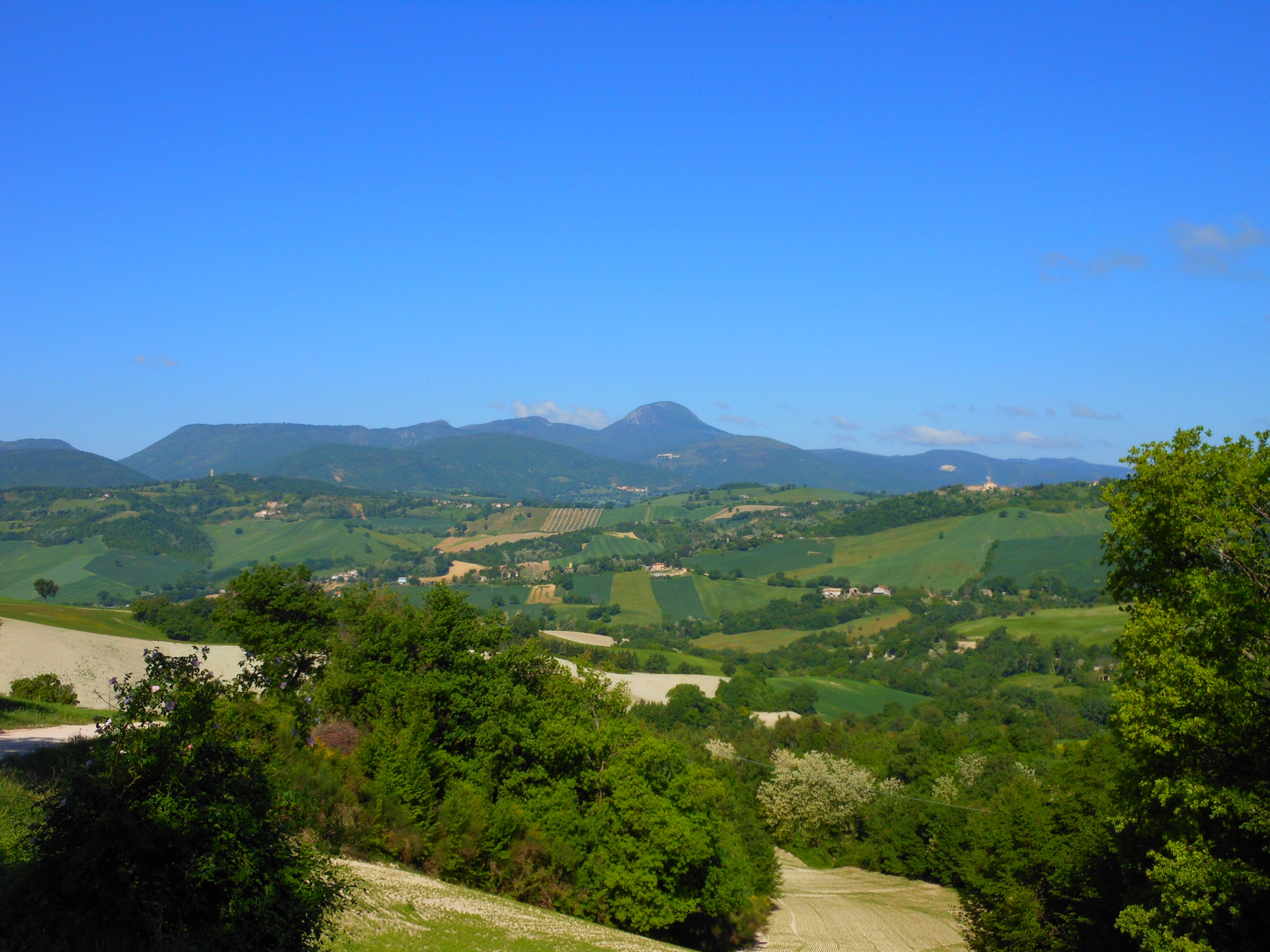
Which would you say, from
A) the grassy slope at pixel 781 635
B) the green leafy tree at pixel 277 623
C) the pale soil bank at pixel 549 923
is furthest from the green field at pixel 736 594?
the green leafy tree at pixel 277 623

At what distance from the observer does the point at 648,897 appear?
2677cm

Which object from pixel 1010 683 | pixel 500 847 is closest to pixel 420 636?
pixel 500 847

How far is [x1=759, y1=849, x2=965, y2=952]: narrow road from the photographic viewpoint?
113ft

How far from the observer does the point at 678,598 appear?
510 ft

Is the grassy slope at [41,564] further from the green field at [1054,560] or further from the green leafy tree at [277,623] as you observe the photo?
the green field at [1054,560]

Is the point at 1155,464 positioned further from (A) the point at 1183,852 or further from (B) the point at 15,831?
(B) the point at 15,831

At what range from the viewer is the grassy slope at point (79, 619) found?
6788 centimetres

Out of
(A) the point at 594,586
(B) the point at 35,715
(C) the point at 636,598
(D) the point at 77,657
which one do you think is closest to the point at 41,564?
(A) the point at 594,586

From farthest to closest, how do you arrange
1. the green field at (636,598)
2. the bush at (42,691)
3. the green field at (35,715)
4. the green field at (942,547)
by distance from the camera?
the green field at (942,547), the green field at (636,598), the bush at (42,691), the green field at (35,715)

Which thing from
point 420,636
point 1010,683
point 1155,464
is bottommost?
point 1010,683

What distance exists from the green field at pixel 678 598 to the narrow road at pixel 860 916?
93649 millimetres

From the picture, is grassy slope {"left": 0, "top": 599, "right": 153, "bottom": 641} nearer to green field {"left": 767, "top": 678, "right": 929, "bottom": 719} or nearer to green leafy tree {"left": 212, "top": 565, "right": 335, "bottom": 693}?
green leafy tree {"left": 212, "top": 565, "right": 335, "bottom": 693}

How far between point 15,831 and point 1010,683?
4166 inches

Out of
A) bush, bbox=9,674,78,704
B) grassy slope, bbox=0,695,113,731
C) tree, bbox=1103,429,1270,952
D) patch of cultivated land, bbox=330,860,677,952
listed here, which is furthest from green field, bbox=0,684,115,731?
tree, bbox=1103,429,1270,952
